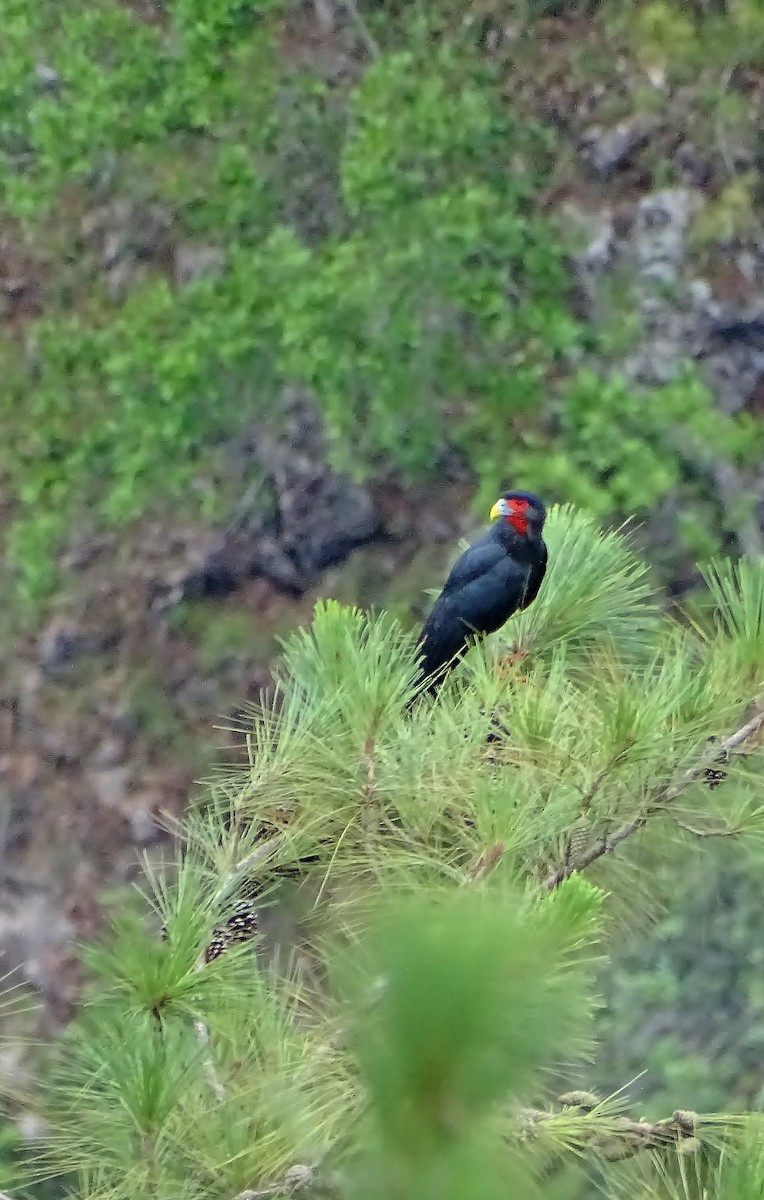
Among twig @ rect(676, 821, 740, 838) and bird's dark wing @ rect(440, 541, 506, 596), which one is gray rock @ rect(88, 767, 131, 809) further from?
twig @ rect(676, 821, 740, 838)

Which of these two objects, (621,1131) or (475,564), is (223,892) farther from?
(475,564)

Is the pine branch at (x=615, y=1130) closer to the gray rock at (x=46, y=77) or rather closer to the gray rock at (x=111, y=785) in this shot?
the gray rock at (x=111, y=785)

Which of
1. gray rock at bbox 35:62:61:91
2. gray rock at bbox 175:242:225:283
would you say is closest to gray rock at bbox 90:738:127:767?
gray rock at bbox 175:242:225:283

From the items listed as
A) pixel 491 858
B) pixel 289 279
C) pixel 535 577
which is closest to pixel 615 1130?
pixel 491 858

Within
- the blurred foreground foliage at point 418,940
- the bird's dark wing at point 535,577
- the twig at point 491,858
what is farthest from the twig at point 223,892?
the bird's dark wing at point 535,577

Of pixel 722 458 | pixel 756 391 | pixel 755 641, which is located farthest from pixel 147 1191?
pixel 756 391
